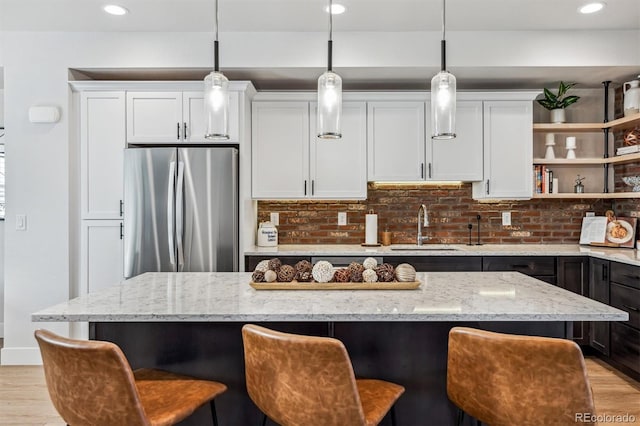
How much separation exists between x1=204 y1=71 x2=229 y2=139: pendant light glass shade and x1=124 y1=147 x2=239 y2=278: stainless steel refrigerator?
1.55 metres

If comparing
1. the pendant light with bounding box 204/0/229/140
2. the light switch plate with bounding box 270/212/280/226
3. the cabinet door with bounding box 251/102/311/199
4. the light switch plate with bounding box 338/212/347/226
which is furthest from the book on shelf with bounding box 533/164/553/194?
the pendant light with bounding box 204/0/229/140

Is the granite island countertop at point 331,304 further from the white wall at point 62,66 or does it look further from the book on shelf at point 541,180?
the book on shelf at point 541,180

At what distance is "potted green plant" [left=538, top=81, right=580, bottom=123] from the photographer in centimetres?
399

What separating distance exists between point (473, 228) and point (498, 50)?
158cm

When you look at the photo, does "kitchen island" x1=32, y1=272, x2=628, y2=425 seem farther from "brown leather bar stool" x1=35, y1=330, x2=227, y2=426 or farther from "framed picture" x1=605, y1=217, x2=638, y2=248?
"framed picture" x1=605, y1=217, x2=638, y2=248

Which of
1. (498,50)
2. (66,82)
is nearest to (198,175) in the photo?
(66,82)

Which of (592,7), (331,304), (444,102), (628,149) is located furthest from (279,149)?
(628,149)

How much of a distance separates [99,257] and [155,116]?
1196mm

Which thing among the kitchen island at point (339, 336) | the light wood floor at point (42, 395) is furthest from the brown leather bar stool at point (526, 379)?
the light wood floor at point (42, 395)

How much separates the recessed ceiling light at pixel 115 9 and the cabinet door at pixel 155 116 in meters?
0.61

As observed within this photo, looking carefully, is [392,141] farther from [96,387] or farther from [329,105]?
[96,387]

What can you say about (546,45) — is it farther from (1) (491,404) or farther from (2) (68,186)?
(2) (68,186)

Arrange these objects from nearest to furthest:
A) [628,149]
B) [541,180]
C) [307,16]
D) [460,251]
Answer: [307,16] → [460,251] → [628,149] → [541,180]

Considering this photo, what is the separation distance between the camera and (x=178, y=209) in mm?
3439
